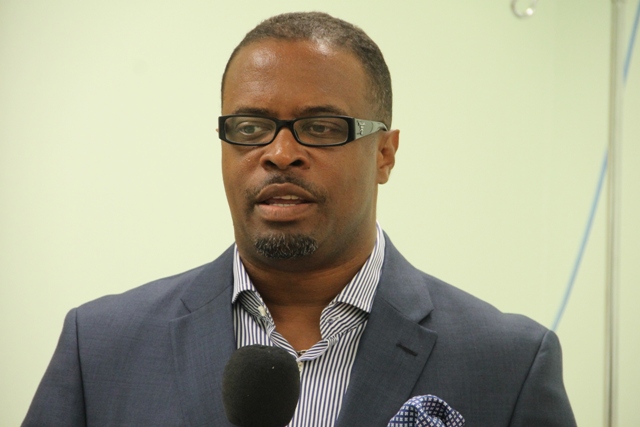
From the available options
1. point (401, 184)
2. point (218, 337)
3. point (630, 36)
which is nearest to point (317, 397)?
point (218, 337)

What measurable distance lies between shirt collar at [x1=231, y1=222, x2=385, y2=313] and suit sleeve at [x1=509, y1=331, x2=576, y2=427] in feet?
1.03

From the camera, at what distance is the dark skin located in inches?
56.8

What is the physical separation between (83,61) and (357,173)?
3.86 ft

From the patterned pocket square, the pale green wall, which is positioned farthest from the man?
the pale green wall

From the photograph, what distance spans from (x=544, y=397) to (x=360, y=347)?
33 centimetres

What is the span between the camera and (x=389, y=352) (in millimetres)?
1479

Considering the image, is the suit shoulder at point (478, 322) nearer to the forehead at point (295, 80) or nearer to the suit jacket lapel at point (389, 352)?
the suit jacket lapel at point (389, 352)

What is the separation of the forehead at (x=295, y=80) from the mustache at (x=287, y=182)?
0.38 feet

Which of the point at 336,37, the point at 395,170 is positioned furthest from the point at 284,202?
the point at 395,170

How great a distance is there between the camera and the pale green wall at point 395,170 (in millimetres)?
2332

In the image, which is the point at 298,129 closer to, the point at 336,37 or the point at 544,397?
the point at 336,37

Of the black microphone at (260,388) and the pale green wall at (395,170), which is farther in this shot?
the pale green wall at (395,170)

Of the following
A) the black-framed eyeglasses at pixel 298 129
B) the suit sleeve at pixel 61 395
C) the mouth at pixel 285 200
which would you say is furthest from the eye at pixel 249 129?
the suit sleeve at pixel 61 395

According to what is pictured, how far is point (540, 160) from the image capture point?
116 inches
